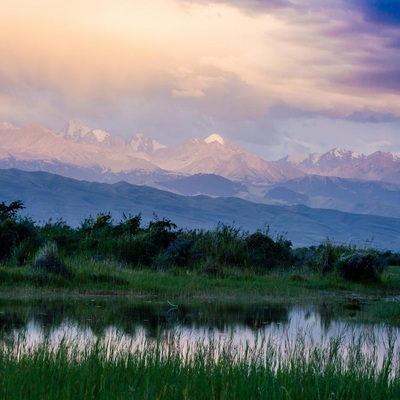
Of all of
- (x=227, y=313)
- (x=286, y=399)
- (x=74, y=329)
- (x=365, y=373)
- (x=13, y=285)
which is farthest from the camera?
(x=13, y=285)

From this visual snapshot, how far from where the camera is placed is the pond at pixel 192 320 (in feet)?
57.7

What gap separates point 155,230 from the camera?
34.8m

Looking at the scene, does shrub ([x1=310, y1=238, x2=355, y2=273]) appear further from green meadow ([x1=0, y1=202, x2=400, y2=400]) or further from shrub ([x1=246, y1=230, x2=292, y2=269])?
shrub ([x1=246, y1=230, x2=292, y2=269])

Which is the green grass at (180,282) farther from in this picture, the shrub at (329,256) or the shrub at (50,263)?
the shrub at (329,256)

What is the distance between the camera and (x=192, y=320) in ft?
67.8

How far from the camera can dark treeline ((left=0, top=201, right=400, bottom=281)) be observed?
31.5m

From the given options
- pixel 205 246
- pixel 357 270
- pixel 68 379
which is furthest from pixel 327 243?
pixel 68 379

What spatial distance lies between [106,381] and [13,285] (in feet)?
49.6

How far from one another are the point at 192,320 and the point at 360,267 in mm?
13823

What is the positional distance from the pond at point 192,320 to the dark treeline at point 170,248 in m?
6.93

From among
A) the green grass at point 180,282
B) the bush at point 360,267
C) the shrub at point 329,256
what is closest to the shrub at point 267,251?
the green grass at point 180,282

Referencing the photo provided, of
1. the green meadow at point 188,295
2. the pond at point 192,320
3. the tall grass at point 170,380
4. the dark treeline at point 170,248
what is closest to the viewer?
the tall grass at point 170,380

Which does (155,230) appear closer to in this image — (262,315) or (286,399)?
(262,315)

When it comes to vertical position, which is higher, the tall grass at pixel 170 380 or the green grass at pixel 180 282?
the green grass at pixel 180 282
